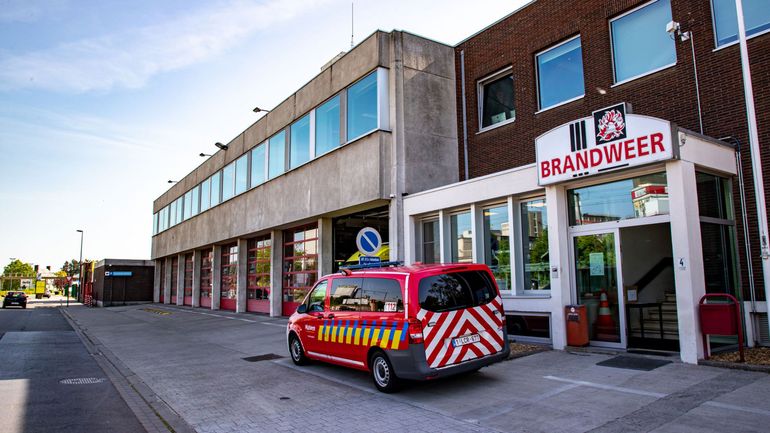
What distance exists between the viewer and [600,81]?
12.1 m

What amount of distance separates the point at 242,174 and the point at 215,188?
5.20 m

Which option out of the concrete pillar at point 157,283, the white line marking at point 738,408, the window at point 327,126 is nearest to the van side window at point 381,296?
the white line marking at point 738,408

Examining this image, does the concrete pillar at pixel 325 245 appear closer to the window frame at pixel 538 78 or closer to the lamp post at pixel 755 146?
the window frame at pixel 538 78

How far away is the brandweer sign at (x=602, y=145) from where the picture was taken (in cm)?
890

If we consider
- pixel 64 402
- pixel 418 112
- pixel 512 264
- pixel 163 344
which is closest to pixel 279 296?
pixel 163 344

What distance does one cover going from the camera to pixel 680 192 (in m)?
8.72

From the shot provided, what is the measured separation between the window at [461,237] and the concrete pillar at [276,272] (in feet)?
34.9

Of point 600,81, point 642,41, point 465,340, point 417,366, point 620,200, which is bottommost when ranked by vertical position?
point 417,366

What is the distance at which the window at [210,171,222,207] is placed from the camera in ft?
98.5

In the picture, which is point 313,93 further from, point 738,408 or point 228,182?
point 738,408

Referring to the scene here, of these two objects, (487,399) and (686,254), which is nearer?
(487,399)

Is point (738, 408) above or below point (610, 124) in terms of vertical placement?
below

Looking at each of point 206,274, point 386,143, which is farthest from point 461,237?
point 206,274

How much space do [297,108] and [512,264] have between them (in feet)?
38.4
